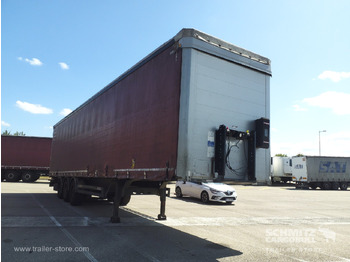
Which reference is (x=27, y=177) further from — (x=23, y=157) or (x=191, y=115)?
(x=191, y=115)

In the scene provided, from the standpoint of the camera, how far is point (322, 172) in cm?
2941

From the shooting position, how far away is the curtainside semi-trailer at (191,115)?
531 cm

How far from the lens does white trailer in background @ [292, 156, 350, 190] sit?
29.0 metres

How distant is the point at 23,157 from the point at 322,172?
1174 inches

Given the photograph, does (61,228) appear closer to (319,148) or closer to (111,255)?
(111,255)

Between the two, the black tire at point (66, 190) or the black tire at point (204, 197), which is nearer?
the black tire at point (66, 190)

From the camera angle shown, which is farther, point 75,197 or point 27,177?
point 27,177

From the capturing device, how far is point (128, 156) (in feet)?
23.9

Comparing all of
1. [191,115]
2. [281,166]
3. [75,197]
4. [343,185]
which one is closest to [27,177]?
[75,197]

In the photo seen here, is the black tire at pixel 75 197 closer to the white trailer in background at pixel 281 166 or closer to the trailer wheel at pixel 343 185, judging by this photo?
the white trailer in background at pixel 281 166

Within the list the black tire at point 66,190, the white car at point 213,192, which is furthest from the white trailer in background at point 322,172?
the black tire at point 66,190

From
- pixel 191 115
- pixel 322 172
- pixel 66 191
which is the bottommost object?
pixel 66 191

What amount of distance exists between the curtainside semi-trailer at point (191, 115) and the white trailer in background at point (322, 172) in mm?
25489

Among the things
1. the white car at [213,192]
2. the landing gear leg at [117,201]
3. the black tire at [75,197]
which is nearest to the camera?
the landing gear leg at [117,201]
